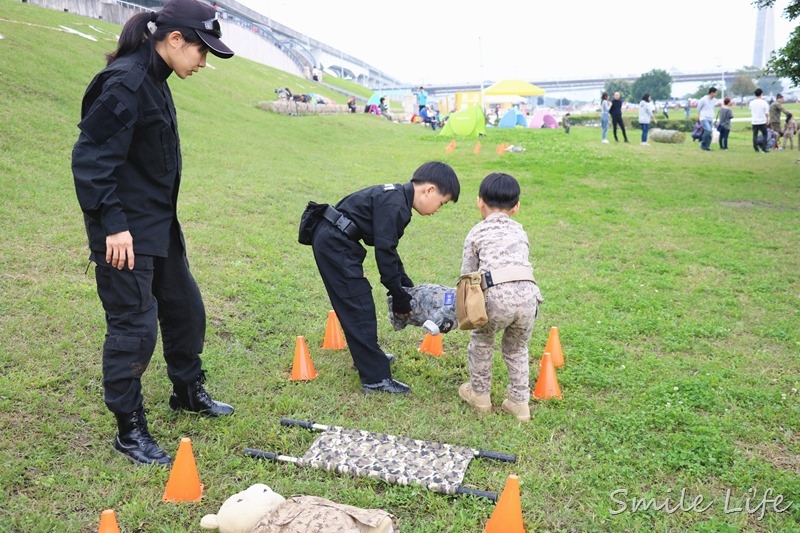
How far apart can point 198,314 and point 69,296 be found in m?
2.16

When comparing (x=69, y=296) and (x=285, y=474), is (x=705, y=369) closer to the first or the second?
(x=285, y=474)

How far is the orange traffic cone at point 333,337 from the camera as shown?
16.4 ft

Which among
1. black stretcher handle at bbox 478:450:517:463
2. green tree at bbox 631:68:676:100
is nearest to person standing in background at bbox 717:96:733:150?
black stretcher handle at bbox 478:450:517:463

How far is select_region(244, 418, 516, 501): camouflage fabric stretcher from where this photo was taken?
10.2ft

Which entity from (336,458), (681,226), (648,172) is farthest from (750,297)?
(648,172)

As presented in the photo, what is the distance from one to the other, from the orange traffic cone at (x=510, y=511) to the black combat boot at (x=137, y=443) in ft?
5.82

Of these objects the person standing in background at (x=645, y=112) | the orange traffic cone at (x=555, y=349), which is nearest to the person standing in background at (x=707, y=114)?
the person standing in background at (x=645, y=112)

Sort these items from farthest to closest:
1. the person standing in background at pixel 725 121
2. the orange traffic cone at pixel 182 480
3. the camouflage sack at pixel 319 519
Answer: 1. the person standing in background at pixel 725 121
2. the orange traffic cone at pixel 182 480
3. the camouflage sack at pixel 319 519

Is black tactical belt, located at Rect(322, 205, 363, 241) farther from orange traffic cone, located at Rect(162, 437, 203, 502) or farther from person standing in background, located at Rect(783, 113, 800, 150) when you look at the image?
person standing in background, located at Rect(783, 113, 800, 150)

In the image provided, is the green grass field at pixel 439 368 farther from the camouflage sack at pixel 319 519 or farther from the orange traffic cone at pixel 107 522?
the camouflage sack at pixel 319 519

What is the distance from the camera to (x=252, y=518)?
2.59m

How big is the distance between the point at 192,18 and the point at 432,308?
2399 millimetres

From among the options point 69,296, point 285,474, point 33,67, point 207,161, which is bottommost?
point 285,474

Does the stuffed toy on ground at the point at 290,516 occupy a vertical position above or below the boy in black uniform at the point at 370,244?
below
